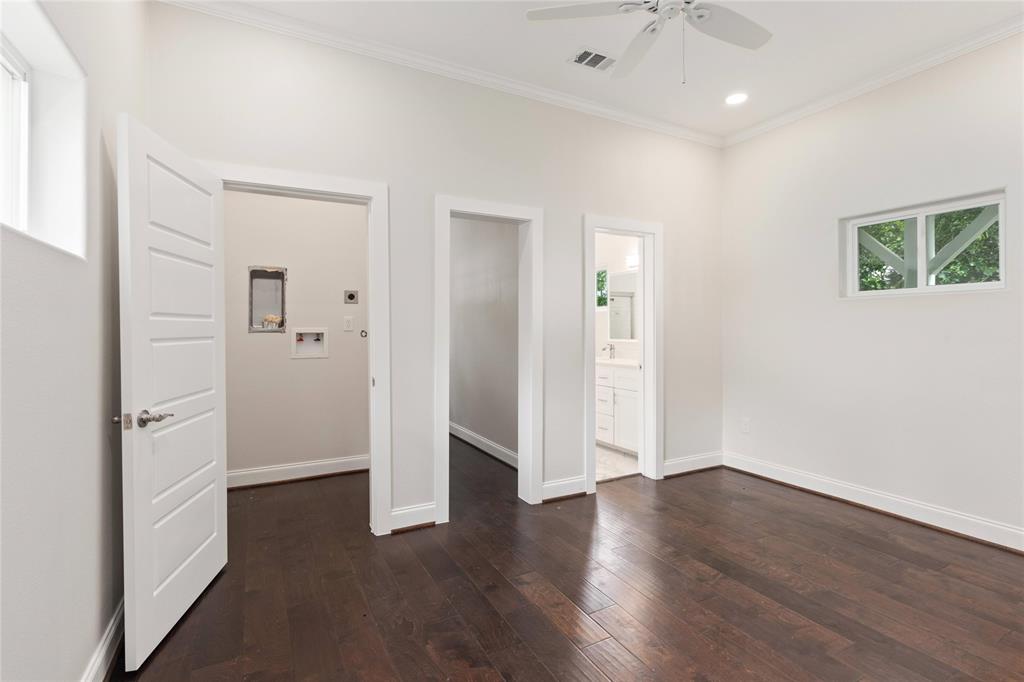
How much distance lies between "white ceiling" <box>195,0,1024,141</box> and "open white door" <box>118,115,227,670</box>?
4.32ft

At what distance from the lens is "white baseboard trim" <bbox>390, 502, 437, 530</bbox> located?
10.2 ft

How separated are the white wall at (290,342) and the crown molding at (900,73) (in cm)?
352

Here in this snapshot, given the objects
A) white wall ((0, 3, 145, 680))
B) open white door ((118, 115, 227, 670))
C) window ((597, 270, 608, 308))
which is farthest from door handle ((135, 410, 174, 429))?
window ((597, 270, 608, 308))

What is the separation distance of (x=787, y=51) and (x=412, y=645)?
13.0 feet

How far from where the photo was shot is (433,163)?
10.7 feet

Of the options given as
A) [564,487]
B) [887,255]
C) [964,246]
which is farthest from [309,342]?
[964,246]

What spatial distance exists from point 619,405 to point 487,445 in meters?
1.42

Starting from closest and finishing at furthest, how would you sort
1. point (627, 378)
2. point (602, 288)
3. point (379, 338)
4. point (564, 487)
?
point (379, 338) < point (564, 487) < point (627, 378) < point (602, 288)

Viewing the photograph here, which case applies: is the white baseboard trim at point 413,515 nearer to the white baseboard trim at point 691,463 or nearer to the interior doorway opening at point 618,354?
the interior doorway opening at point 618,354

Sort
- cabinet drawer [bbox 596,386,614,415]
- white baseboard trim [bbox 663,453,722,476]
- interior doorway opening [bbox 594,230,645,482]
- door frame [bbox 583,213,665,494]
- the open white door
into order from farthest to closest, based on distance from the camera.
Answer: cabinet drawer [bbox 596,386,614,415] < interior doorway opening [bbox 594,230,645,482] < white baseboard trim [bbox 663,453,722,476] < door frame [bbox 583,213,665,494] < the open white door

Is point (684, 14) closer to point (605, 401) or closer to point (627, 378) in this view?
point (627, 378)

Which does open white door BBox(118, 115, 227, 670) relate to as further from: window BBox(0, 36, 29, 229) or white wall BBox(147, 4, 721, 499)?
white wall BBox(147, 4, 721, 499)

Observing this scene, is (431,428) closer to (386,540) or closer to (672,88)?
(386,540)

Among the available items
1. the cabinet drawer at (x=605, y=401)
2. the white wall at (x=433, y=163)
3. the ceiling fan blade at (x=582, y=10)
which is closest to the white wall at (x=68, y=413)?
the white wall at (x=433, y=163)
